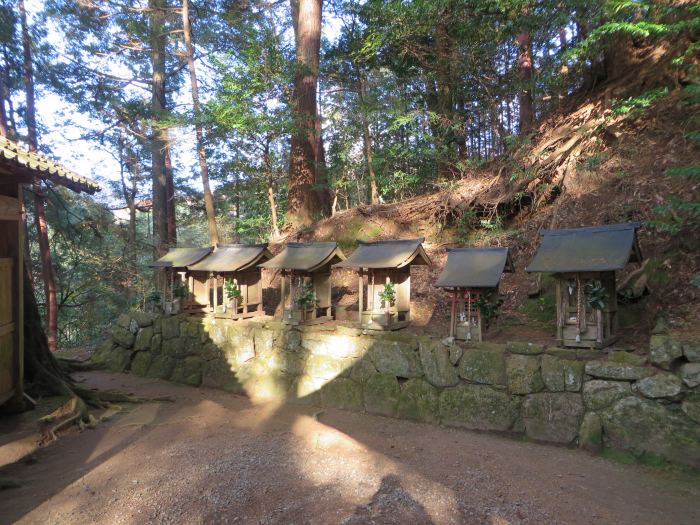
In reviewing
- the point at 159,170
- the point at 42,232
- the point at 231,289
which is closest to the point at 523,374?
the point at 231,289

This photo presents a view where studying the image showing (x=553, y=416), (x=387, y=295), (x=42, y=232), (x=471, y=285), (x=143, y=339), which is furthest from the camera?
(x=42, y=232)

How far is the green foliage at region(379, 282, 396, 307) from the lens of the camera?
6875 millimetres

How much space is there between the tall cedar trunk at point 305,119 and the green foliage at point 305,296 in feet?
18.0

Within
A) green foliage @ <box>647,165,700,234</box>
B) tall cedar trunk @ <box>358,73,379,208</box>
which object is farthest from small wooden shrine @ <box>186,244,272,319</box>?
green foliage @ <box>647,165,700,234</box>

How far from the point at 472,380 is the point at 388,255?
8.02 ft

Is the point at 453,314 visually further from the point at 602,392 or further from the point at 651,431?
the point at 651,431

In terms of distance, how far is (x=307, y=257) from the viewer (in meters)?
7.78

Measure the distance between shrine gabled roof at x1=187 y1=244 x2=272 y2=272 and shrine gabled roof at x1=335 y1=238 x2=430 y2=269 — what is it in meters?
2.35

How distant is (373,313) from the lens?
7.01 m

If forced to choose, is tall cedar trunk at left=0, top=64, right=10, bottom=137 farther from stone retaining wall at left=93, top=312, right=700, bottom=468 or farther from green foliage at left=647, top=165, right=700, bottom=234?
green foliage at left=647, top=165, right=700, bottom=234

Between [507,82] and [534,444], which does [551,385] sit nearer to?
[534,444]

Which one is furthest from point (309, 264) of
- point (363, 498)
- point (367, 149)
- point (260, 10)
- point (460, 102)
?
point (260, 10)

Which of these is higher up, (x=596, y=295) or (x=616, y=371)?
(x=596, y=295)

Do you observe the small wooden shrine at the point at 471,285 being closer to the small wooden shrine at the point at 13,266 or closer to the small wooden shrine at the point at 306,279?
the small wooden shrine at the point at 306,279
